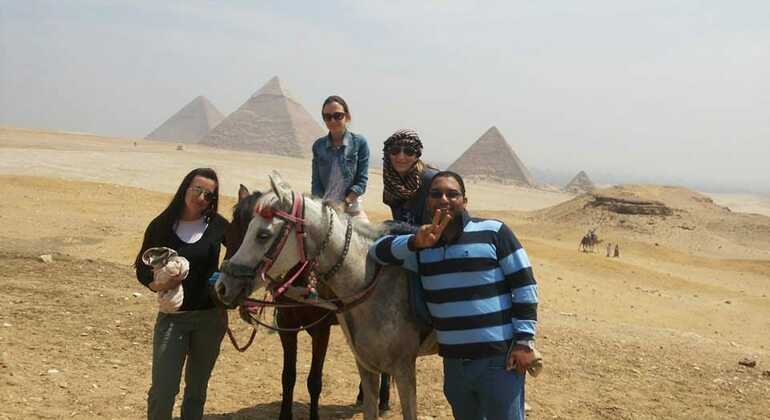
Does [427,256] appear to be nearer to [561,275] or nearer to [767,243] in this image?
[561,275]

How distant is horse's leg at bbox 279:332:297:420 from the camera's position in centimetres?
446

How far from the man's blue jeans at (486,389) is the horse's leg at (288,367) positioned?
184cm

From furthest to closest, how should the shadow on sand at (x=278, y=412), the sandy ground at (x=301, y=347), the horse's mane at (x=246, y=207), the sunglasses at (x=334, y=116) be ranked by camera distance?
the sandy ground at (x=301, y=347)
the shadow on sand at (x=278, y=412)
the sunglasses at (x=334, y=116)
the horse's mane at (x=246, y=207)

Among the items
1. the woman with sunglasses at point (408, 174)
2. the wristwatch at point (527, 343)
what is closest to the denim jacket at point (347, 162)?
the woman with sunglasses at point (408, 174)

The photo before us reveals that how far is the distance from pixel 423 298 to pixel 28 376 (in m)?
4.34

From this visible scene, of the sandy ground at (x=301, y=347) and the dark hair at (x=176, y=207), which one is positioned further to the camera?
the sandy ground at (x=301, y=347)

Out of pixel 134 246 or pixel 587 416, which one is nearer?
pixel 587 416

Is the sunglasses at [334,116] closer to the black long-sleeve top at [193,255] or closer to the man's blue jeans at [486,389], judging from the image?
the black long-sleeve top at [193,255]

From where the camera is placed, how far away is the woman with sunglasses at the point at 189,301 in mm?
3529

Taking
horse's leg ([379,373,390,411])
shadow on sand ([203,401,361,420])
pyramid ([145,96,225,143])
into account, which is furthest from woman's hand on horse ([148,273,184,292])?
pyramid ([145,96,225,143])

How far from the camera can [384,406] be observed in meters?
5.27

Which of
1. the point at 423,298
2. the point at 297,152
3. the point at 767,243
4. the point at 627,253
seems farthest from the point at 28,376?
the point at 297,152

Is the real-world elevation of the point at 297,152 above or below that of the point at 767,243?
above

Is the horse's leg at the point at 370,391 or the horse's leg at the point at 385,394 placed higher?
the horse's leg at the point at 370,391
